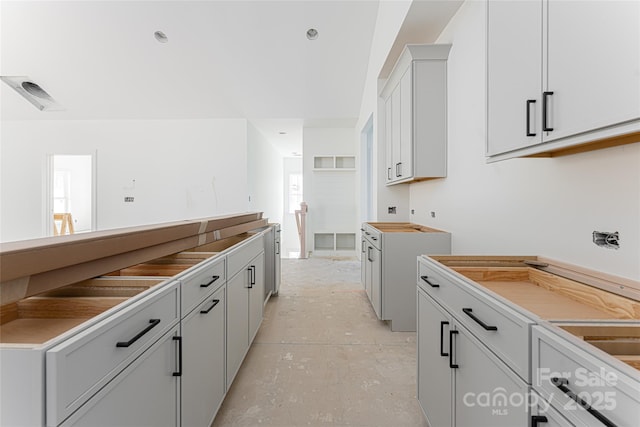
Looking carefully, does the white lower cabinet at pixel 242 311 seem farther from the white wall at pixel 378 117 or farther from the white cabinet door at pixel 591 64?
the white wall at pixel 378 117

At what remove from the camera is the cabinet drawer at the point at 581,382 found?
0.51 metres

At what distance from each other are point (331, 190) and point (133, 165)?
4.03m

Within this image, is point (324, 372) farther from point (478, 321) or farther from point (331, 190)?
point (331, 190)

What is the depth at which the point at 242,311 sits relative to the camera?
6.50ft

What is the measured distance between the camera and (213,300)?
1447 millimetres

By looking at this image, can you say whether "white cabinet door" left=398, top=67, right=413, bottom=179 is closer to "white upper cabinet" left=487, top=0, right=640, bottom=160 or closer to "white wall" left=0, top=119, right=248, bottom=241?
"white upper cabinet" left=487, top=0, right=640, bottom=160

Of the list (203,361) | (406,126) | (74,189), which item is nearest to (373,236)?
(406,126)

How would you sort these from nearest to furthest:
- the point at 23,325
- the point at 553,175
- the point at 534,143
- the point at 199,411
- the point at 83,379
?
the point at 83,379 < the point at 23,325 < the point at 534,143 < the point at 199,411 < the point at 553,175

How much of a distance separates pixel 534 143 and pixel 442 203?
178 cm

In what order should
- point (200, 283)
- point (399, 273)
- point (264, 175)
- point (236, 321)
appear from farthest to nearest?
point (264, 175) < point (399, 273) < point (236, 321) < point (200, 283)

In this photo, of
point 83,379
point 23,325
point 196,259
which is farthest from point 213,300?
point 83,379

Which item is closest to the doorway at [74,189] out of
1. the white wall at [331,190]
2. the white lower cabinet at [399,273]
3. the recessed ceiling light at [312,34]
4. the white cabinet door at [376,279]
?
the white wall at [331,190]

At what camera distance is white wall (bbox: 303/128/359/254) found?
21.3 ft

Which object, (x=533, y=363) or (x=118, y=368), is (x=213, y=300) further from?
(x=533, y=363)
